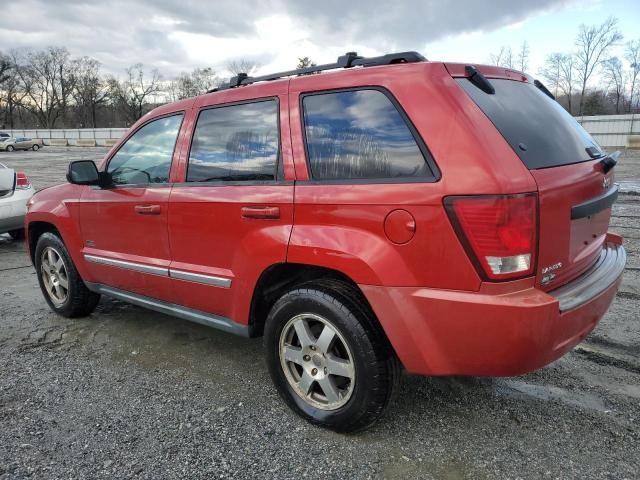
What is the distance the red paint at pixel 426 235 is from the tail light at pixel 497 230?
0.03 metres

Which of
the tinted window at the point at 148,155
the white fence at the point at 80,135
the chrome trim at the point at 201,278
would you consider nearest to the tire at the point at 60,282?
the tinted window at the point at 148,155

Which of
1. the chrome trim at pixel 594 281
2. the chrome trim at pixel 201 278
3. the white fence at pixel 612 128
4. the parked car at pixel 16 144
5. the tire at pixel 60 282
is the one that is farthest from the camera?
the parked car at pixel 16 144

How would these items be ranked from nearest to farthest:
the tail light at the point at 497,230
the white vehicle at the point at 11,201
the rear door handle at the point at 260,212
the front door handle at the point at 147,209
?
the tail light at the point at 497,230
the rear door handle at the point at 260,212
the front door handle at the point at 147,209
the white vehicle at the point at 11,201

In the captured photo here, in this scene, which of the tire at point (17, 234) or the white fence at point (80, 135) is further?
the white fence at point (80, 135)

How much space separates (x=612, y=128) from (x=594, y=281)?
29.5 m

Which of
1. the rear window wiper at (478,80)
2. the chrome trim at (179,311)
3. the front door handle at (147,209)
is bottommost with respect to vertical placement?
the chrome trim at (179,311)

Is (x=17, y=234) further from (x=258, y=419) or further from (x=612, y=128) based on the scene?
(x=612, y=128)

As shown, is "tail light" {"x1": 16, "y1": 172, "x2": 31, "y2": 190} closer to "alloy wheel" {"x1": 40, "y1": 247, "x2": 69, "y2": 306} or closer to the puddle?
"alloy wheel" {"x1": 40, "y1": 247, "x2": 69, "y2": 306}

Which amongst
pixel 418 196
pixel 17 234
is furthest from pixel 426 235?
pixel 17 234

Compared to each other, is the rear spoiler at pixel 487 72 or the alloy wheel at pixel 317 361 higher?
the rear spoiler at pixel 487 72

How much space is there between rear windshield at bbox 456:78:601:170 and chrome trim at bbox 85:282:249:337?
1.79 metres

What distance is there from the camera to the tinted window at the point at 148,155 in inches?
137

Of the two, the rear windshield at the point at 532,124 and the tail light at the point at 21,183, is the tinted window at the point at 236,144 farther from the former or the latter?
the tail light at the point at 21,183

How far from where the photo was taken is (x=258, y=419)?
9.38ft
